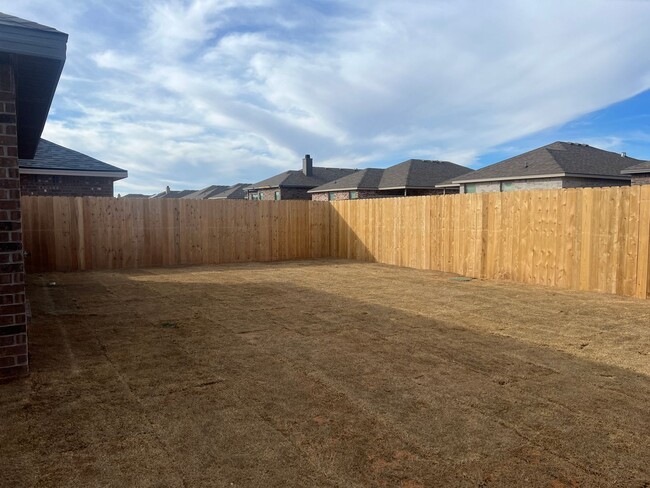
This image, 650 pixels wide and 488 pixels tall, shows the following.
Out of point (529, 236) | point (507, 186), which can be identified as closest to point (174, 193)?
point (507, 186)

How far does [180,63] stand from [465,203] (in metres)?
8.08

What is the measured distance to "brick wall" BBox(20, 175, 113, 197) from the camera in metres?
15.2

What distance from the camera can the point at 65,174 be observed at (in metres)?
15.5

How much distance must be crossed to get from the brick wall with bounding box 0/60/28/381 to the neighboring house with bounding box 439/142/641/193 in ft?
66.3

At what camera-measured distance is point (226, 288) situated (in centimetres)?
940

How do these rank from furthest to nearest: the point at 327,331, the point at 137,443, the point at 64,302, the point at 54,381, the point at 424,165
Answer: the point at 424,165
the point at 64,302
the point at 327,331
the point at 54,381
the point at 137,443

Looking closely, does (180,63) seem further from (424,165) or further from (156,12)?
(424,165)

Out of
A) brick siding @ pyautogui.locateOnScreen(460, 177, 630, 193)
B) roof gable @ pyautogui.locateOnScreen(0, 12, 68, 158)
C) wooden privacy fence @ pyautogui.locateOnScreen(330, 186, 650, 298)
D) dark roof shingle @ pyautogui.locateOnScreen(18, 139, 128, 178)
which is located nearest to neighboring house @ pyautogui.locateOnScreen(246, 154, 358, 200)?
brick siding @ pyautogui.locateOnScreen(460, 177, 630, 193)

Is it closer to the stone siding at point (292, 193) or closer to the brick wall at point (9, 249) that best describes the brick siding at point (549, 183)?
the stone siding at point (292, 193)

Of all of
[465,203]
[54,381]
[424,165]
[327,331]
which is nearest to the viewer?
[54,381]

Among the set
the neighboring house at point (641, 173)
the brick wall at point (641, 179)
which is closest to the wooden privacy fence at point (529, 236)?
the neighboring house at point (641, 173)

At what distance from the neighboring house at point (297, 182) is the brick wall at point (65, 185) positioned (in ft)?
58.5

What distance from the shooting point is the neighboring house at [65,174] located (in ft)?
49.6

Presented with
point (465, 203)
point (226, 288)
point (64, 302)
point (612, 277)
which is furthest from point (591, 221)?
point (64, 302)
